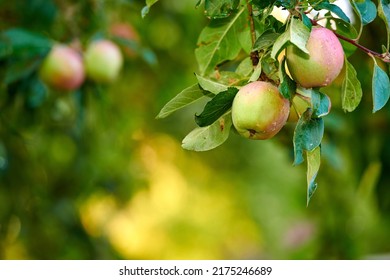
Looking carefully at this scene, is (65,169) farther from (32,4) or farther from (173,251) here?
(173,251)

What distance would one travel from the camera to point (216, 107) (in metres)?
0.81

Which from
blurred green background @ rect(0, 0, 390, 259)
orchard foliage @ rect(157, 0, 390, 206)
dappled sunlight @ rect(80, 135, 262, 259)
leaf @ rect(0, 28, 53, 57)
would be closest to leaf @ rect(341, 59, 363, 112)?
orchard foliage @ rect(157, 0, 390, 206)

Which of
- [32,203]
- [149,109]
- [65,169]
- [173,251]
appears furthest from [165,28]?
[173,251]

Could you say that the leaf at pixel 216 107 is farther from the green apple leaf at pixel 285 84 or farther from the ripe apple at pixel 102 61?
the ripe apple at pixel 102 61

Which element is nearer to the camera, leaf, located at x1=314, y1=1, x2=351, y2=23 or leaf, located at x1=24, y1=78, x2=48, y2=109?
leaf, located at x1=314, y1=1, x2=351, y2=23

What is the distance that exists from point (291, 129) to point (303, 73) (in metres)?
1.05

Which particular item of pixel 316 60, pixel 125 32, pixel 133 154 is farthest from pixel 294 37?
pixel 133 154

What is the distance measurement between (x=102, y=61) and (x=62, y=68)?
96 mm

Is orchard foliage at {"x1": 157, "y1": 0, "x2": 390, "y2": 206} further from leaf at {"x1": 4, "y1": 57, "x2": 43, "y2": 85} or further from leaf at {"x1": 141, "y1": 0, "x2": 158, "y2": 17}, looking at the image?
leaf at {"x1": 4, "y1": 57, "x2": 43, "y2": 85}

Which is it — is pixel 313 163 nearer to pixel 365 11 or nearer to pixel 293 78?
pixel 293 78

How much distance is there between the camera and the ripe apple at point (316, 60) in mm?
754

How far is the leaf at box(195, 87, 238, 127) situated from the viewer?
80cm

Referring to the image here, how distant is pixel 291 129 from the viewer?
179cm

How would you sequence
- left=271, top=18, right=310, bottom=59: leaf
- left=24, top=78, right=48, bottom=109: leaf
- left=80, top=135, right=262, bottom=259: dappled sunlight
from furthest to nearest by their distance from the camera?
left=80, top=135, right=262, bottom=259: dappled sunlight < left=24, top=78, right=48, bottom=109: leaf < left=271, top=18, right=310, bottom=59: leaf
